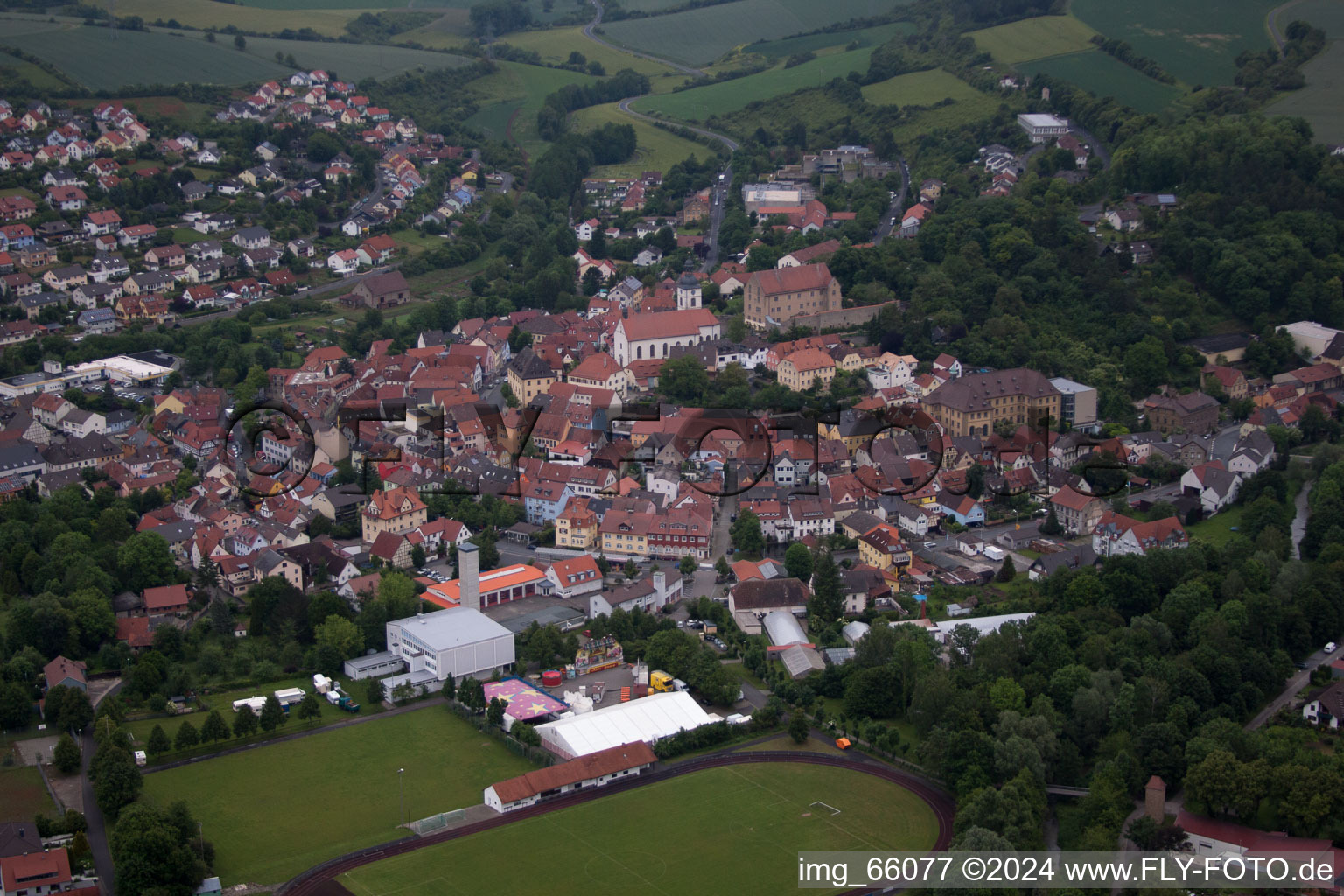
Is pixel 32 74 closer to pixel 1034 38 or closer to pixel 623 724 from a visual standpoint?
pixel 1034 38

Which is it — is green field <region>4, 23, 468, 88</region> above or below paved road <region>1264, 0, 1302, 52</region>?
below

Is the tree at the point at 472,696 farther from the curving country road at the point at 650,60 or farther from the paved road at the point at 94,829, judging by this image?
the curving country road at the point at 650,60

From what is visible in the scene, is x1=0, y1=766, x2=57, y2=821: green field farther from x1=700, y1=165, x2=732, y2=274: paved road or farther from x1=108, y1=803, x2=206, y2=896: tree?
x1=700, y1=165, x2=732, y2=274: paved road

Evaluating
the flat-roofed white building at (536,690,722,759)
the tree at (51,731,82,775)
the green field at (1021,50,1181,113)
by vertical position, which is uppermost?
the green field at (1021,50,1181,113)

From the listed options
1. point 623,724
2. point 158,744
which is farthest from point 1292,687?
point 158,744

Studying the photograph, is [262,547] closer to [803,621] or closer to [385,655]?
[385,655]

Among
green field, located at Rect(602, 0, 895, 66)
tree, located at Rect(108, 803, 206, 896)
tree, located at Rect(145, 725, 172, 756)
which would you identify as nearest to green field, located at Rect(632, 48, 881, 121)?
green field, located at Rect(602, 0, 895, 66)

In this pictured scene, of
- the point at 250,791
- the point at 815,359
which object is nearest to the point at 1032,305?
the point at 815,359
